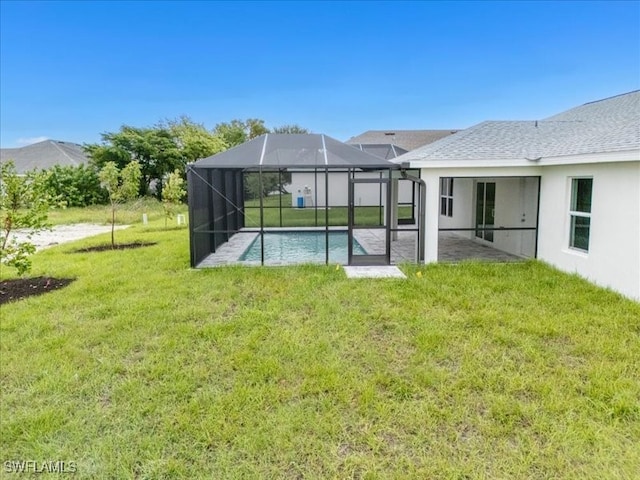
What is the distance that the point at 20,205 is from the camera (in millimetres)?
7066

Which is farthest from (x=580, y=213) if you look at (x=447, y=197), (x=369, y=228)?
(x=447, y=197)

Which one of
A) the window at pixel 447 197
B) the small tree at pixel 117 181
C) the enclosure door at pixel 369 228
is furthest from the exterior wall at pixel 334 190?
the small tree at pixel 117 181

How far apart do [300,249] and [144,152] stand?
18.5 metres

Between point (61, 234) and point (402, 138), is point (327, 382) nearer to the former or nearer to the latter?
point (61, 234)

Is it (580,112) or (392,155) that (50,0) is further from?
(580,112)

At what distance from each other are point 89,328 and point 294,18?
14.3m

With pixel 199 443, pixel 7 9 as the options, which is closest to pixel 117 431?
pixel 199 443

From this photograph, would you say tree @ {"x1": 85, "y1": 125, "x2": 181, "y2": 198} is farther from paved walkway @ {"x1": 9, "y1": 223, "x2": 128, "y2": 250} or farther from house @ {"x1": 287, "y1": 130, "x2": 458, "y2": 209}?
house @ {"x1": 287, "y1": 130, "x2": 458, "y2": 209}

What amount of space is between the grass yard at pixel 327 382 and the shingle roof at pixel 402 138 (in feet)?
63.7

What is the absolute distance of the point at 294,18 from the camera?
15555mm

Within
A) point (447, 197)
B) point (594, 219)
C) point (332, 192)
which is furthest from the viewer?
point (332, 192)

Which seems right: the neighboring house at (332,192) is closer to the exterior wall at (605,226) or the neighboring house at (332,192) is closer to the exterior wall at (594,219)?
the exterior wall at (594,219)

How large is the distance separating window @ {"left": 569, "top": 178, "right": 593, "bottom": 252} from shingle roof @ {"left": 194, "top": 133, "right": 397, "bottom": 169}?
3.52 meters

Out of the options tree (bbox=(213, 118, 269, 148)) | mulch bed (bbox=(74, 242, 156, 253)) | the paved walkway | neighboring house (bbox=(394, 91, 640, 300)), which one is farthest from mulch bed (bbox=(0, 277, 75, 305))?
tree (bbox=(213, 118, 269, 148))
